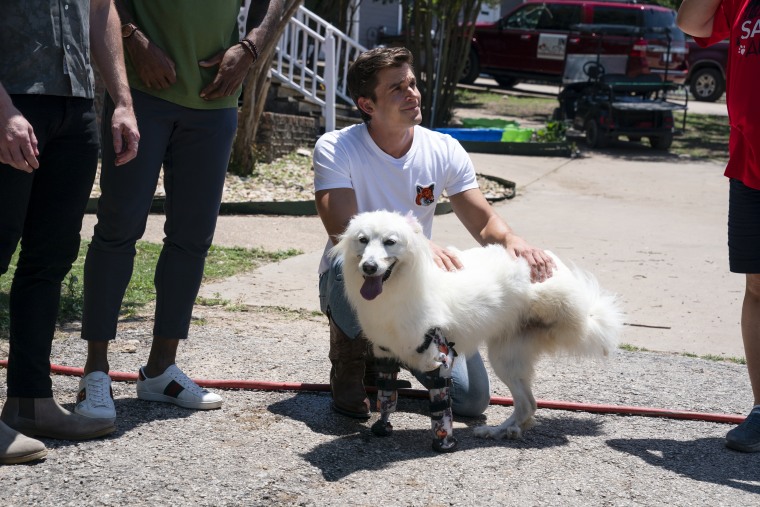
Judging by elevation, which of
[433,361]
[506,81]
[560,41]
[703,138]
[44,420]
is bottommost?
[44,420]

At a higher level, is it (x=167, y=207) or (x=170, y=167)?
(x=170, y=167)

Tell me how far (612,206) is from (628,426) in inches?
264

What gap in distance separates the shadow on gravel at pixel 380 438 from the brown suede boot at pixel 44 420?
2.73 ft

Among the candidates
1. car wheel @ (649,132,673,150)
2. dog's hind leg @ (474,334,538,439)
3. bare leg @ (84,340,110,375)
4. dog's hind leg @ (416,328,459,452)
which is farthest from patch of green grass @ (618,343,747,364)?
car wheel @ (649,132,673,150)

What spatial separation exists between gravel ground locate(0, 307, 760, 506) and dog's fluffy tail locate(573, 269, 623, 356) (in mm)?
358

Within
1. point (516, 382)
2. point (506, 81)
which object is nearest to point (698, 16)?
point (516, 382)

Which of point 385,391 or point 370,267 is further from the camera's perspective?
point 385,391

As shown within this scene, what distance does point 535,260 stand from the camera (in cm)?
400

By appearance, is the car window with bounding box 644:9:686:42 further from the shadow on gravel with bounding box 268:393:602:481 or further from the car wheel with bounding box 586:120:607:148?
the shadow on gravel with bounding box 268:393:602:481

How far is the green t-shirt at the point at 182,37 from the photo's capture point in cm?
385

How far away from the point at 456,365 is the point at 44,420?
1.74 m

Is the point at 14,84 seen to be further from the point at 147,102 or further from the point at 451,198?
the point at 451,198

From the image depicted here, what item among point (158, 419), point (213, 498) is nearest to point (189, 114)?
point (158, 419)

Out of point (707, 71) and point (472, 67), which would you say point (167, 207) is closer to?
point (472, 67)
